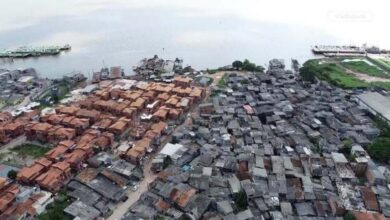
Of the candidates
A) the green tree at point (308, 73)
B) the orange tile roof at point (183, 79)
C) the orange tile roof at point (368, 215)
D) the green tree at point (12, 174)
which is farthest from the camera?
the green tree at point (308, 73)

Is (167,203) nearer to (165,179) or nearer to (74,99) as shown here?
(165,179)

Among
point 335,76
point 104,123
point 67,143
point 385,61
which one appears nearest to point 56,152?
point 67,143

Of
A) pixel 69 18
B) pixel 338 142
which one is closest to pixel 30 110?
pixel 338 142

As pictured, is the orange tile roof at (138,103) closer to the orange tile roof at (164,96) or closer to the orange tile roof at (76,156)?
the orange tile roof at (164,96)

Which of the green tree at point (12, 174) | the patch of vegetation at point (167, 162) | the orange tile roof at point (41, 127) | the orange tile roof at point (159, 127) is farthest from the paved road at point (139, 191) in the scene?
the orange tile roof at point (41, 127)

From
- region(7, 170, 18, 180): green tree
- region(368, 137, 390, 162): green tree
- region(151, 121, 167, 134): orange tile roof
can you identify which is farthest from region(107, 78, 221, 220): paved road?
region(368, 137, 390, 162): green tree

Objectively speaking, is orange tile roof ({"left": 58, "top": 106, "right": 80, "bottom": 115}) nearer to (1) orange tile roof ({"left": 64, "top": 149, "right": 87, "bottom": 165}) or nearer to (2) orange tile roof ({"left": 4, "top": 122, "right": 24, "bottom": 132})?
(2) orange tile roof ({"left": 4, "top": 122, "right": 24, "bottom": 132})
